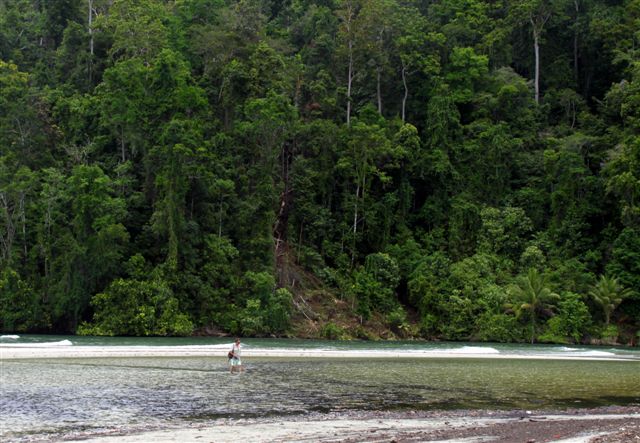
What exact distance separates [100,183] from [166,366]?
66.7 ft

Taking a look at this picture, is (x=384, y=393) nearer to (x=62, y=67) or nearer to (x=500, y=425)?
(x=500, y=425)

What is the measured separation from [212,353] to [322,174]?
2286 cm

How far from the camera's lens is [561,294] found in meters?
43.1

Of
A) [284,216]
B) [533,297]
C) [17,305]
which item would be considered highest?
[284,216]

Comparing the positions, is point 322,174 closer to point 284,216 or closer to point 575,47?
point 284,216

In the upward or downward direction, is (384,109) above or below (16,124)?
above

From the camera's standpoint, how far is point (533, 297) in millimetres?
41781

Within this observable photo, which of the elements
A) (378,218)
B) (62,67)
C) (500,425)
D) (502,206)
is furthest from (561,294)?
(62,67)

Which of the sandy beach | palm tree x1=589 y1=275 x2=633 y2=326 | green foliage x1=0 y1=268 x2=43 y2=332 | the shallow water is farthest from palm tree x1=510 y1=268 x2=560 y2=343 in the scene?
green foliage x1=0 y1=268 x2=43 y2=332

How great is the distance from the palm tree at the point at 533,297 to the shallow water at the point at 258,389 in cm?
1353

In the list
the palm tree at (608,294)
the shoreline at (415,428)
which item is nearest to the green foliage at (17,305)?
the shoreline at (415,428)

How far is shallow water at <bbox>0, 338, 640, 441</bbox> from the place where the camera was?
14.0 m

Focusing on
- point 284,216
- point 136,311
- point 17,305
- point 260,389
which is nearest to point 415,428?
point 260,389

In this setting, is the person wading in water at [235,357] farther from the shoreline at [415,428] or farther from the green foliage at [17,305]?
the green foliage at [17,305]
